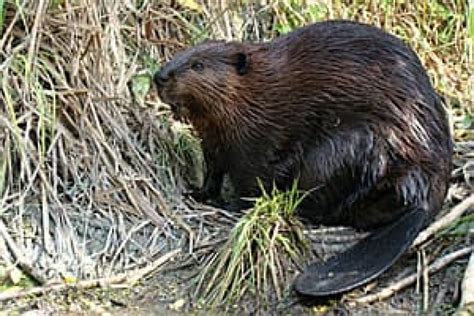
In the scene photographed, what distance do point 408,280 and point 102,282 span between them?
0.81 m

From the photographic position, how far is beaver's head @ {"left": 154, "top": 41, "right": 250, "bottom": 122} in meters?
3.20

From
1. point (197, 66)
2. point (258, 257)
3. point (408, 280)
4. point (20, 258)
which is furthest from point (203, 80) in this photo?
point (408, 280)

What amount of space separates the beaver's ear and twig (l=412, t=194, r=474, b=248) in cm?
70

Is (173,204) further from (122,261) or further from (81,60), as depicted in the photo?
(81,60)

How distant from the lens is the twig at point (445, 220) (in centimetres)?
304

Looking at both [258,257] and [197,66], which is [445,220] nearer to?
[258,257]

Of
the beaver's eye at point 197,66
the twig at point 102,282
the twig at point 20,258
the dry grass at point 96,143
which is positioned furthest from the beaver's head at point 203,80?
the twig at point 20,258

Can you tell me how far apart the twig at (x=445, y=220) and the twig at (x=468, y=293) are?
0.59ft

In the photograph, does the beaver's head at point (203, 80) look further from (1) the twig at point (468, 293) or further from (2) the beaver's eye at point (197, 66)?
(1) the twig at point (468, 293)

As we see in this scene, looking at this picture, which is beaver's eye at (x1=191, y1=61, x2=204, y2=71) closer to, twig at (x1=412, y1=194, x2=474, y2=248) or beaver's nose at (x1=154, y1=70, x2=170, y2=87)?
beaver's nose at (x1=154, y1=70, x2=170, y2=87)

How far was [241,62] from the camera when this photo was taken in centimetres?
325

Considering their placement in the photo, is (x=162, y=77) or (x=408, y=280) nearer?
(x=408, y=280)

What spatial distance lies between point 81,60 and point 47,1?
0.21m

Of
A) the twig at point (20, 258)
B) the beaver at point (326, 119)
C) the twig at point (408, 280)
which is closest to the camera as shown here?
the twig at point (408, 280)
